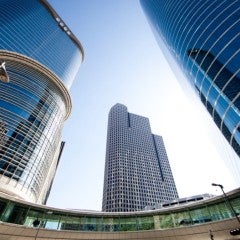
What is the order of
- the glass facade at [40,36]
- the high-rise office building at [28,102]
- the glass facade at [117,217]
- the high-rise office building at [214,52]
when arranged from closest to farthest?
the glass facade at [117,217] → the high-rise office building at [214,52] → the high-rise office building at [28,102] → the glass facade at [40,36]

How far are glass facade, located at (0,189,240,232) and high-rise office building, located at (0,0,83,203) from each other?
36.3 ft

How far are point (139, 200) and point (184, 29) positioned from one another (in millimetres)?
113177

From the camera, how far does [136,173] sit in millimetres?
157500

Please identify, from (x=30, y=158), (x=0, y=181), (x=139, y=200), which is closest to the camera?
(x=0, y=181)

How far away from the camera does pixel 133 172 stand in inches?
6176

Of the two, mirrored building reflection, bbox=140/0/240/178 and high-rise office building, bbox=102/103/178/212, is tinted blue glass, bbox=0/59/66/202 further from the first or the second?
high-rise office building, bbox=102/103/178/212

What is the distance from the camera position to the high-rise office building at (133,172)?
139 meters

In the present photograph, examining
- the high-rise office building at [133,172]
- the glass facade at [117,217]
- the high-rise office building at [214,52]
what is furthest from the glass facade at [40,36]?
the high-rise office building at [133,172]

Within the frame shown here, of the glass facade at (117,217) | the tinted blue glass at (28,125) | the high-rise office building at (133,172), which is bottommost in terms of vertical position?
the glass facade at (117,217)

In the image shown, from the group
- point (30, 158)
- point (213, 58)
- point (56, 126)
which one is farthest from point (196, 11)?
point (30, 158)

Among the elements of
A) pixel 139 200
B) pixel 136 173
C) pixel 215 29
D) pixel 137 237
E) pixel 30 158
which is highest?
pixel 136 173

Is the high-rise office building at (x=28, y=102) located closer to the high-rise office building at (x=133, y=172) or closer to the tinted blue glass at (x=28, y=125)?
the tinted blue glass at (x=28, y=125)

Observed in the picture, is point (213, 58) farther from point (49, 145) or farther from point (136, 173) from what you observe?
point (136, 173)

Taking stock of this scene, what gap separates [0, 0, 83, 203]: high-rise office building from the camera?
4062 cm
